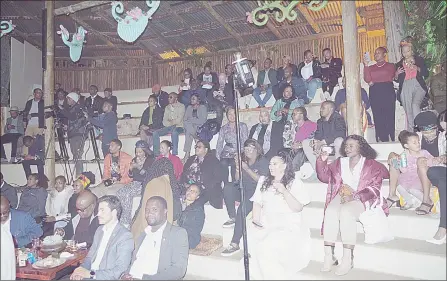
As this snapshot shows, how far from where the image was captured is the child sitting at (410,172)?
131 inches

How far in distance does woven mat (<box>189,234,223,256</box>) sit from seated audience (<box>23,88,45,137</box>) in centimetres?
398

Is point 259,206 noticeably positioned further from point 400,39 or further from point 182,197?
point 400,39

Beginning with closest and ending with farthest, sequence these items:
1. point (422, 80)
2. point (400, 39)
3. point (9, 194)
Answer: point (422, 80)
point (400, 39)
point (9, 194)

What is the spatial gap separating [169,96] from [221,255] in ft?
11.8

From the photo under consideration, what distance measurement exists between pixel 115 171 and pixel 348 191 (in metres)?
3.33

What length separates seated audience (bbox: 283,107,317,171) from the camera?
168 inches

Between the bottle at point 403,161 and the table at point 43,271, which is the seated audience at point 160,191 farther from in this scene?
the bottle at point 403,161

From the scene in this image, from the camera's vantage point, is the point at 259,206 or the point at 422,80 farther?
the point at 422,80

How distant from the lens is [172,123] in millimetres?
6180

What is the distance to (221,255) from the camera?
3.50m

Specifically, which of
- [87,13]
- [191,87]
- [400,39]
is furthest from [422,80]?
[87,13]

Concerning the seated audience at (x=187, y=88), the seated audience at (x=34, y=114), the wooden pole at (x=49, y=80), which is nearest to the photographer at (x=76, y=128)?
the seated audience at (x=34, y=114)

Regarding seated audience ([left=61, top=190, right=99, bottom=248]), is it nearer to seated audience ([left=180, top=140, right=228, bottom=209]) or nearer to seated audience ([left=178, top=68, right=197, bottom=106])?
seated audience ([left=180, top=140, right=228, bottom=209])

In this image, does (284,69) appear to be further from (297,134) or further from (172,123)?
(172,123)
